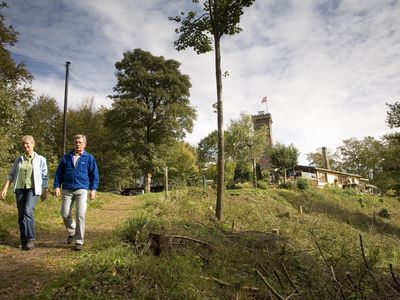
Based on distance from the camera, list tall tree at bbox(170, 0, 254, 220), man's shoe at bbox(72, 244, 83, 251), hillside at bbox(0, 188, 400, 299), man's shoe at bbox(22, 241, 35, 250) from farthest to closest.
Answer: tall tree at bbox(170, 0, 254, 220), man's shoe at bbox(22, 241, 35, 250), man's shoe at bbox(72, 244, 83, 251), hillside at bbox(0, 188, 400, 299)

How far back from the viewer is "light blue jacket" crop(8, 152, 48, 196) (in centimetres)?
614

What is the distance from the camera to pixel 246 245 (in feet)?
27.0

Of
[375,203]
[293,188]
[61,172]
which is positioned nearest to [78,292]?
[61,172]

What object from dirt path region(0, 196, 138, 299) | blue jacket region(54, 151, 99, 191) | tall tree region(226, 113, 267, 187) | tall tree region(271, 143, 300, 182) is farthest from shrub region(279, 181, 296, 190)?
blue jacket region(54, 151, 99, 191)

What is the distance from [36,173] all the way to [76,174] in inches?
31.7

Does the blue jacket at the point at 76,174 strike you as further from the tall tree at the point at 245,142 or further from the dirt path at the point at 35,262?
the tall tree at the point at 245,142

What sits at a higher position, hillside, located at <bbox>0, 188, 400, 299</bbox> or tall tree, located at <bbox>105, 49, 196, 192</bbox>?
tall tree, located at <bbox>105, 49, 196, 192</bbox>

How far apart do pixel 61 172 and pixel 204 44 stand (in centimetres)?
849

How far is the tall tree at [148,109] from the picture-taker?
103ft

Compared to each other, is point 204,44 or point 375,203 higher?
point 204,44

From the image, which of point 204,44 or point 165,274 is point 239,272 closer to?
point 165,274

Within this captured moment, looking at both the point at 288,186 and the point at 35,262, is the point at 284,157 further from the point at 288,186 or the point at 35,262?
the point at 35,262

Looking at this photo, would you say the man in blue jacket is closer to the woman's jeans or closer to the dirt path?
the dirt path

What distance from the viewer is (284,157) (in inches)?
1761
